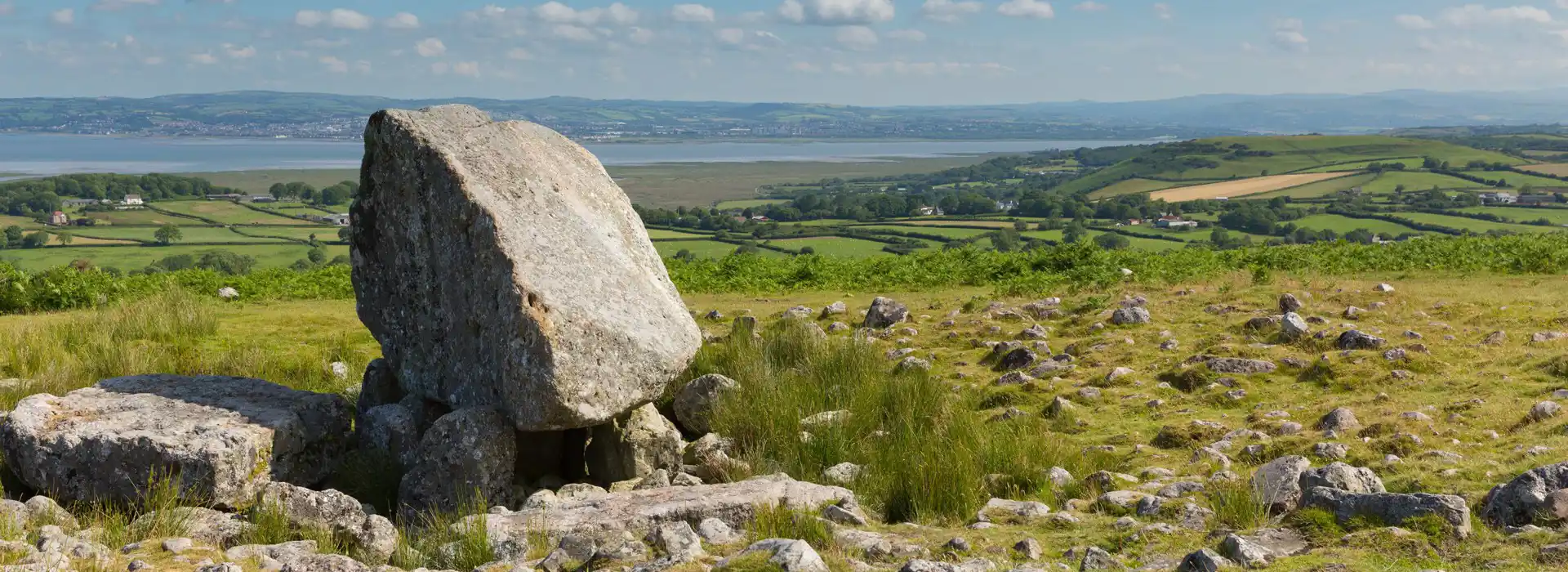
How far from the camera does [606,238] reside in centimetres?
1238

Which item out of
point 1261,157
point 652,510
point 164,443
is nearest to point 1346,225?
point 652,510

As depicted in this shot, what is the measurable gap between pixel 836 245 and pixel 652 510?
50.8m

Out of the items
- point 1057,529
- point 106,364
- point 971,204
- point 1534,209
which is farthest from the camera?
point 971,204

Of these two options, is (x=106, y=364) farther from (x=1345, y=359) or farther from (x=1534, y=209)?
(x=1534, y=209)

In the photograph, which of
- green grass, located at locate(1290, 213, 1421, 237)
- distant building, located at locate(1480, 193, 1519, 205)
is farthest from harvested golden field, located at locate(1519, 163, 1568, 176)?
green grass, located at locate(1290, 213, 1421, 237)

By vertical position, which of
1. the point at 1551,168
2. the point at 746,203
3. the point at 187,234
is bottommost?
the point at 746,203

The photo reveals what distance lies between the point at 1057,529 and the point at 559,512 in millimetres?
3894

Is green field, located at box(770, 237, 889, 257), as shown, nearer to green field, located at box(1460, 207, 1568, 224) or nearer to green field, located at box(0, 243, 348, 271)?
green field, located at box(0, 243, 348, 271)

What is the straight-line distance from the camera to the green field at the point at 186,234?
2586 inches

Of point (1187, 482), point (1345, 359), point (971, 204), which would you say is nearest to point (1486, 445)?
point (1187, 482)

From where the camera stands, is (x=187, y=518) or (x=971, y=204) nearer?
(x=187, y=518)

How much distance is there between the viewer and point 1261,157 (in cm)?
13012

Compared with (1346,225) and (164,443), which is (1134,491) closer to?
(164,443)

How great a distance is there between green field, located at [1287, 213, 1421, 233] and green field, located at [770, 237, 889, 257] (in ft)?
80.4
